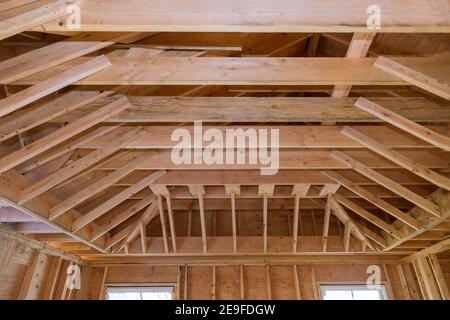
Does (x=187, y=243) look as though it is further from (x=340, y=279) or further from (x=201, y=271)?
(x=340, y=279)

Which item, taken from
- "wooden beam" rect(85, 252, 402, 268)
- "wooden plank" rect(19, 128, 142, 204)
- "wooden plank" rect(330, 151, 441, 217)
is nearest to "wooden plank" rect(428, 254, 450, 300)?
"wooden beam" rect(85, 252, 402, 268)

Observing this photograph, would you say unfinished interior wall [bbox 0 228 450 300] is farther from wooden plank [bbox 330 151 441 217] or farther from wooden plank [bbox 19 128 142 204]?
wooden plank [bbox 19 128 142 204]

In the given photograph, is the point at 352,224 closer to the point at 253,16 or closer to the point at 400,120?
the point at 400,120

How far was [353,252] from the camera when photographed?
18.4 ft

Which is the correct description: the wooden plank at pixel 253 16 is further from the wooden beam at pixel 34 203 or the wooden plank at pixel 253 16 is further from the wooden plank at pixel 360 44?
the wooden beam at pixel 34 203

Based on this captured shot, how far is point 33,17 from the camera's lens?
1656 millimetres

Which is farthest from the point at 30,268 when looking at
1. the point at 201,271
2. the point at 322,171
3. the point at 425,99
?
the point at 425,99

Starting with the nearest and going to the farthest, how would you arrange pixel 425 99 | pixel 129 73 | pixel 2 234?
pixel 129 73
pixel 425 99
pixel 2 234

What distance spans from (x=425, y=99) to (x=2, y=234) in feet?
17.3

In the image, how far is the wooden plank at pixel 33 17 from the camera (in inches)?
65.4

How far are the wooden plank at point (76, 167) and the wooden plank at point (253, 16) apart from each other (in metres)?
1.55

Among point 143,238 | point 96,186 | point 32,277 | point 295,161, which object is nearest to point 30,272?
point 32,277

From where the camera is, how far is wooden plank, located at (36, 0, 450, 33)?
1772mm

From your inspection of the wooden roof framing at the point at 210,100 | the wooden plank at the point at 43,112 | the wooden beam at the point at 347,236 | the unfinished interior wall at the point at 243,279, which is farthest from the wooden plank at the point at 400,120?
the unfinished interior wall at the point at 243,279
